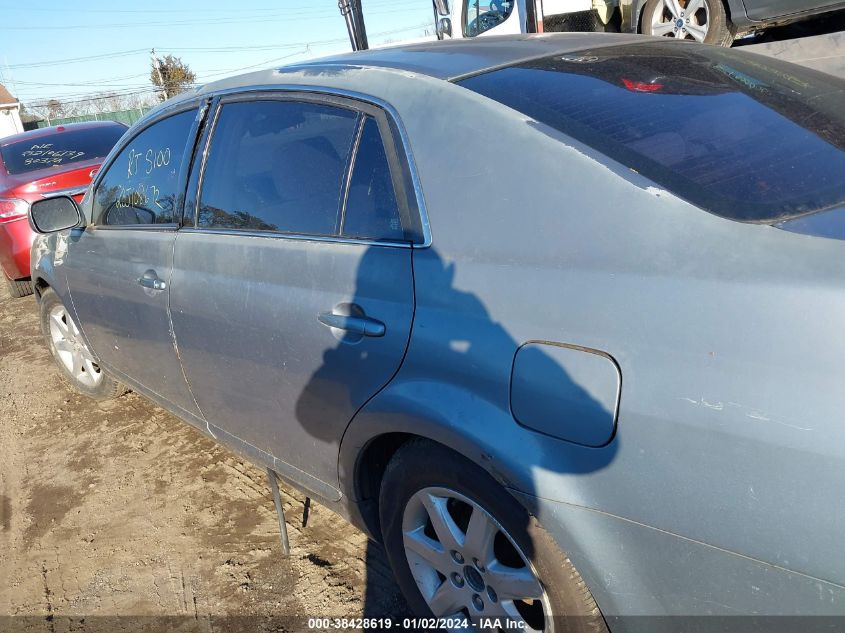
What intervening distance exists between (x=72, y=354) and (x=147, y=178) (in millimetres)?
1777

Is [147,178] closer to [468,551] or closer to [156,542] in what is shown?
[156,542]

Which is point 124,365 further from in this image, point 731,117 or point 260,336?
point 731,117

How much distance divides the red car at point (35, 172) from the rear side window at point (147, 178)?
2919 millimetres

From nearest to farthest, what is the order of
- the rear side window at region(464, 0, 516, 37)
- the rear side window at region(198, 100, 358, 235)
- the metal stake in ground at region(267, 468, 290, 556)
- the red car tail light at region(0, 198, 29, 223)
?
the rear side window at region(198, 100, 358, 235) → the metal stake in ground at region(267, 468, 290, 556) → the red car tail light at region(0, 198, 29, 223) → the rear side window at region(464, 0, 516, 37)

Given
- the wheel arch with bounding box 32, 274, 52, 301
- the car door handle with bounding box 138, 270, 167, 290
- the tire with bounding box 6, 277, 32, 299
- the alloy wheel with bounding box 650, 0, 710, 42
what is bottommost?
the tire with bounding box 6, 277, 32, 299

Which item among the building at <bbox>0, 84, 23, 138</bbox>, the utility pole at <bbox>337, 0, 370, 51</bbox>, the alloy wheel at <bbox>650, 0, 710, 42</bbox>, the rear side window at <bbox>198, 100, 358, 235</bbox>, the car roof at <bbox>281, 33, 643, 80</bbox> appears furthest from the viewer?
the building at <bbox>0, 84, 23, 138</bbox>

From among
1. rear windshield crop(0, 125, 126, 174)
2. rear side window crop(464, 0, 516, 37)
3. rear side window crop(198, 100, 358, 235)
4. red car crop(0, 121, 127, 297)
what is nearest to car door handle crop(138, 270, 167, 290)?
rear side window crop(198, 100, 358, 235)

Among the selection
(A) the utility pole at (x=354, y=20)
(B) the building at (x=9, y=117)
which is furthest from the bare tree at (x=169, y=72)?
(A) the utility pole at (x=354, y=20)

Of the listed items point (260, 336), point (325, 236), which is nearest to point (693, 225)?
point (325, 236)

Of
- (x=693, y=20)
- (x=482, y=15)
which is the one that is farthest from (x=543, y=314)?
(x=482, y=15)

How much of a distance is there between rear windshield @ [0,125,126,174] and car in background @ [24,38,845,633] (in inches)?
181

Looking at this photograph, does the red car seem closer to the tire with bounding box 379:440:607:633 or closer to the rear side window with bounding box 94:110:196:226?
the rear side window with bounding box 94:110:196:226

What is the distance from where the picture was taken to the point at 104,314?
3.33m

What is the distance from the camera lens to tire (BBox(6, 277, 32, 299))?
260 inches
